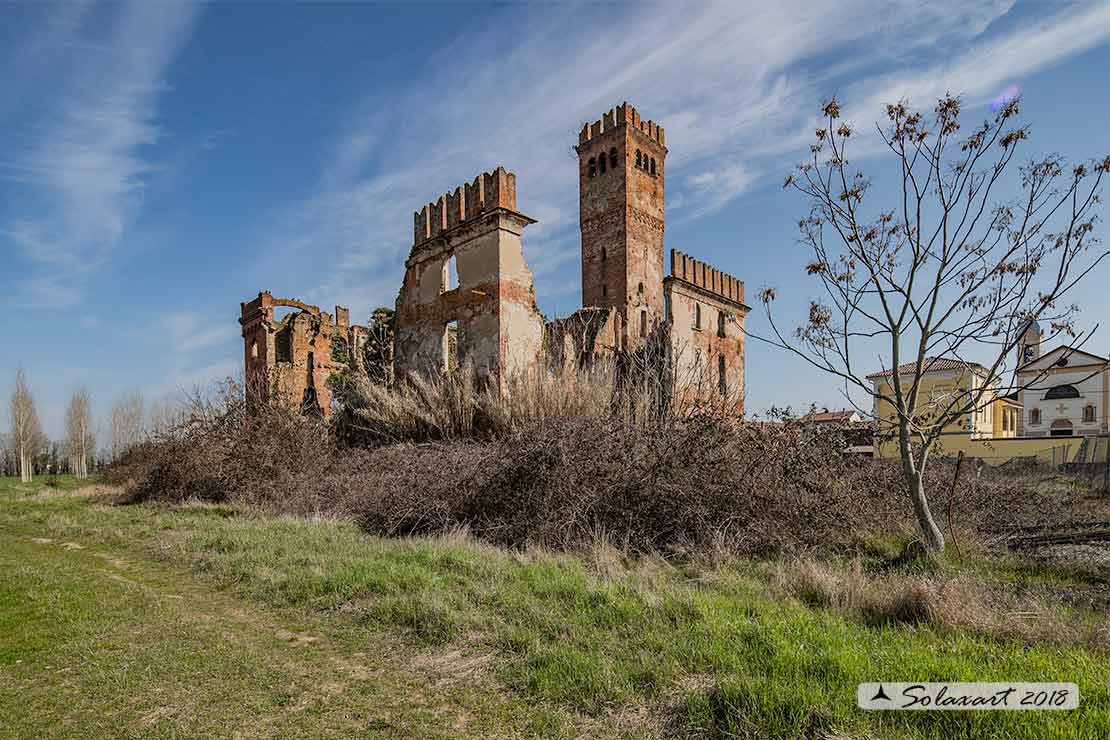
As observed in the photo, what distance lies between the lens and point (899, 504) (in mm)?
8031

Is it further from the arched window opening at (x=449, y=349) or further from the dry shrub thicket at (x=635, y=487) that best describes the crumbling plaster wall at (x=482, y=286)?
the dry shrub thicket at (x=635, y=487)

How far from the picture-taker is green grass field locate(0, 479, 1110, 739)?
2.83 m

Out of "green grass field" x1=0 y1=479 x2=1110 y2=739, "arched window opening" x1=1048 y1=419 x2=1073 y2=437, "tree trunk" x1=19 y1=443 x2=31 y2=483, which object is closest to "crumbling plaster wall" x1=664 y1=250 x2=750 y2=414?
"green grass field" x1=0 y1=479 x2=1110 y2=739

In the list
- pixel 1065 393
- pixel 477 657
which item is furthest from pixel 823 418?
pixel 1065 393

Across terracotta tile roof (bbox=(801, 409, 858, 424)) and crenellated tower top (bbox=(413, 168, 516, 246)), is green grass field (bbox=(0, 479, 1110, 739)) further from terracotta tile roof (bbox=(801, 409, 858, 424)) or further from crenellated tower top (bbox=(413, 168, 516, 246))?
crenellated tower top (bbox=(413, 168, 516, 246))

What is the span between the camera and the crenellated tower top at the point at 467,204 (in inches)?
570

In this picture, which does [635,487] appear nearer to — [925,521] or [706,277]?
[925,521]

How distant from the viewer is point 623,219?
2309cm

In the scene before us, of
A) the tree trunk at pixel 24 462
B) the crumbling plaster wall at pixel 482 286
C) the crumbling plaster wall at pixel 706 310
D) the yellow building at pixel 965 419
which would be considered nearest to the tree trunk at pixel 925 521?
the yellow building at pixel 965 419

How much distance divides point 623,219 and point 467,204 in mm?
9283

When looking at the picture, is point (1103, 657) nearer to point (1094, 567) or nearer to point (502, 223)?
point (1094, 567)

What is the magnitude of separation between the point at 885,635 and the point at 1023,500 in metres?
7.54

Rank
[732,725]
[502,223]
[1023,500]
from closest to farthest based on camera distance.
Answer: [732,725] → [1023,500] → [502,223]

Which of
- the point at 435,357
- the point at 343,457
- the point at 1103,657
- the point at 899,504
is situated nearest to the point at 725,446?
the point at 899,504
